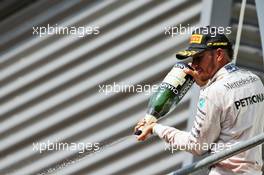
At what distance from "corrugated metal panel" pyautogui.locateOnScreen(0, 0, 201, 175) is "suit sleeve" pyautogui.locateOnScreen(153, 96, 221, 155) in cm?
167

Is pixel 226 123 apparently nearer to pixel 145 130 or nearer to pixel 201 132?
pixel 201 132

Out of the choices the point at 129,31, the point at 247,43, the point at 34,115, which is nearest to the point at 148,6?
the point at 129,31

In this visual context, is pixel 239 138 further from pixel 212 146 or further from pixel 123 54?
pixel 123 54

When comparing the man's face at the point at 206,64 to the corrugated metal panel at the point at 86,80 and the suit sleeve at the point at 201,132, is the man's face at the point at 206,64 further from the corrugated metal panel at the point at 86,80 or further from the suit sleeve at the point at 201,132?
the corrugated metal panel at the point at 86,80

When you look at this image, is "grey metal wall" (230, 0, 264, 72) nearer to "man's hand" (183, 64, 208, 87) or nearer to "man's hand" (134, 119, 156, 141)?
"man's hand" (183, 64, 208, 87)

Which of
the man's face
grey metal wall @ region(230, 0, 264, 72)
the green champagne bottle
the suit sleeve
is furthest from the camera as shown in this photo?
grey metal wall @ region(230, 0, 264, 72)

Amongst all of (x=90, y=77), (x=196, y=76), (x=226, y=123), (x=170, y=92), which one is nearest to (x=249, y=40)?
(x=90, y=77)

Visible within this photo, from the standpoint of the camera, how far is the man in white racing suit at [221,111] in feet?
14.8

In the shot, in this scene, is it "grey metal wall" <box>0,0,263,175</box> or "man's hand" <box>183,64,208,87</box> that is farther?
"grey metal wall" <box>0,0,263,175</box>

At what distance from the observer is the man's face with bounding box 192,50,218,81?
4.62 meters

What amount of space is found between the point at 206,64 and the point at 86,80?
8.02 ft

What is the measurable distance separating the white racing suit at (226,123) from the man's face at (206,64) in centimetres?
3

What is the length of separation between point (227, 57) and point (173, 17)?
2.00 metres

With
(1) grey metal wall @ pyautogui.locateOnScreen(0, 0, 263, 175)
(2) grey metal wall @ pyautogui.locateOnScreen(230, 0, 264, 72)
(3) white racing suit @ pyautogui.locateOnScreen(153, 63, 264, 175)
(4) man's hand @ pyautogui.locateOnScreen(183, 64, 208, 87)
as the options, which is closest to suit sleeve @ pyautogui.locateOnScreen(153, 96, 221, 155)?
(3) white racing suit @ pyautogui.locateOnScreen(153, 63, 264, 175)
